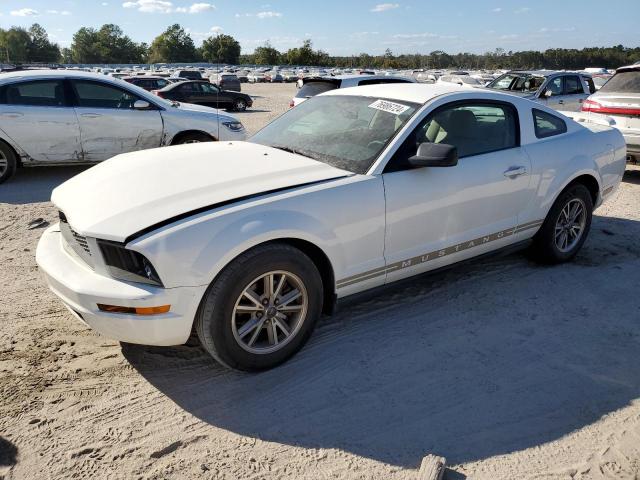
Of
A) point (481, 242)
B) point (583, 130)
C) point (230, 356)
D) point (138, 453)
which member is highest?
point (583, 130)

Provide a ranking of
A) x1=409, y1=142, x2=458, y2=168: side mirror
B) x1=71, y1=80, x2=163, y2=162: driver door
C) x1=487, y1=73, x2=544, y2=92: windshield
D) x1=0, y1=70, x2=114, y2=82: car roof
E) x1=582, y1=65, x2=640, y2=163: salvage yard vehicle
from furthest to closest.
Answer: x1=487, y1=73, x2=544, y2=92: windshield
x1=582, y1=65, x2=640, y2=163: salvage yard vehicle
x1=71, y1=80, x2=163, y2=162: driver door
x1=0, y1=70, x2=114, y2=82: car roof
x1=409, y1=142, x2=458, y2=168: side mirror

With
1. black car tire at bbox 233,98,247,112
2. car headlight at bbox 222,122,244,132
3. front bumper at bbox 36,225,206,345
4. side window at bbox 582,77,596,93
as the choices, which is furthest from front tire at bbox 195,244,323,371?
black car tire at bbox 233,98,247,112

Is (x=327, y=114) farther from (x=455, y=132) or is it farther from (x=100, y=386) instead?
(x=100, y=386)

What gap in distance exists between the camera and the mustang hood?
2875mm

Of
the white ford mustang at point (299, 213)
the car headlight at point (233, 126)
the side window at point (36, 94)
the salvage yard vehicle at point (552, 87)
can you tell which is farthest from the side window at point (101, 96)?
the salvage yard vehicle at point (552, 87)

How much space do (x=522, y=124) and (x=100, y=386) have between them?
3748 millimetres

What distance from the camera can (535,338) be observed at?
12.1 ft

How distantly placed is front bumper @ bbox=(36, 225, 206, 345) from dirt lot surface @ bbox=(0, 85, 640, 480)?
0.42 meters

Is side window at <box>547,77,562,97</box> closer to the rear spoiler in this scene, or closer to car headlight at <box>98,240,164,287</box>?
the rear spoiler

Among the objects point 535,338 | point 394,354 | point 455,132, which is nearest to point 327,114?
point 455,132

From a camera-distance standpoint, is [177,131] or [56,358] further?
[177,131]

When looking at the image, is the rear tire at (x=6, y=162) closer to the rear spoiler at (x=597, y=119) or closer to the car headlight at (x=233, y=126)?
the car headlight at (x=233, y=126)

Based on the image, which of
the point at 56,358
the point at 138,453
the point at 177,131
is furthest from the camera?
the point at 177,131

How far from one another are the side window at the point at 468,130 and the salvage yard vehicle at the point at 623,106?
15.8ft
